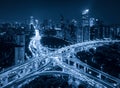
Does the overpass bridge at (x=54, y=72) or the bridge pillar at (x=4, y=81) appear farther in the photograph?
the overpass bridge at (x=54, y=72)

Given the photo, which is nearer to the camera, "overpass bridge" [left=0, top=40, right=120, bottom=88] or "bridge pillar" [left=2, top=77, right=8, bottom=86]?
"bridge pillar" [left=2, top=77, right=8, bottom=86]

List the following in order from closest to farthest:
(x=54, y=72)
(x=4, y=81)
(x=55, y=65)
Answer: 1. (x=4, y=81)
2. (x=54, y=72)
3. (x=55, y=65)

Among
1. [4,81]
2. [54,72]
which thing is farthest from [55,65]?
[4,81]

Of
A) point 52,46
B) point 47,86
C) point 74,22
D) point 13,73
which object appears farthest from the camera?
point 74,22

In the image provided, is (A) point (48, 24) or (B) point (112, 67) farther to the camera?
(A) point (48, 24)

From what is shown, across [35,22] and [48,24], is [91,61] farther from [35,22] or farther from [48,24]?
[35,22]

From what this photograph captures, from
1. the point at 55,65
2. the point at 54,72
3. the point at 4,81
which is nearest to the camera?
the point at 4,81

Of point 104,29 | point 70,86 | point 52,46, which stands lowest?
point 70,86

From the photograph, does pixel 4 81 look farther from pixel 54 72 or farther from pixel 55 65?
pixel 55 65

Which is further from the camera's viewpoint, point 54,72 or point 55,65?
point 55,65

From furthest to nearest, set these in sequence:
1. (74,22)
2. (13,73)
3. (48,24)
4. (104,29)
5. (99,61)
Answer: (48,24) < (74,22) < (104,29) < (99,61) < (13,73)

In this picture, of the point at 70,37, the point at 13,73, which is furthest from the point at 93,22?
the point at 13,73
